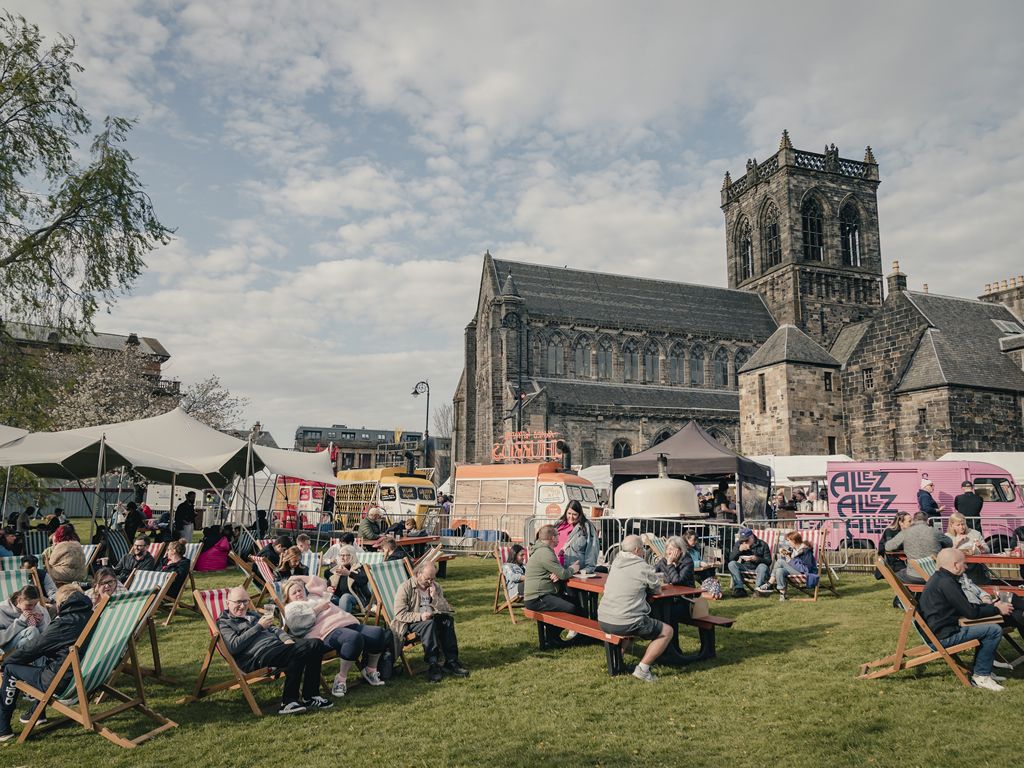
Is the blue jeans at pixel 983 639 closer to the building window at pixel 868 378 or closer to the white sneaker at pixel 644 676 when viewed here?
the white sneaker at pixel 644 676

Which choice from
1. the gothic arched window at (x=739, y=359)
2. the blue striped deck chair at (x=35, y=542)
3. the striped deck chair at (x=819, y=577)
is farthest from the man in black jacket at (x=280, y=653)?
the gothic arched window at (x=739, y=359)

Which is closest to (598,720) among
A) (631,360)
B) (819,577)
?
(819,577)

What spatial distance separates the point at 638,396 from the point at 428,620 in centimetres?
4055

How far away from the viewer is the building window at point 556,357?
46906 mm

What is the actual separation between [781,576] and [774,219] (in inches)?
1885

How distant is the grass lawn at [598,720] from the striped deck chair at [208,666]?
122 mm

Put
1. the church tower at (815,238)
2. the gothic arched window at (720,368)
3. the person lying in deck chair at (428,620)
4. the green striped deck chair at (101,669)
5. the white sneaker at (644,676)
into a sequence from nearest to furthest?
the green striped deck chair at (101,669), the white sneaker at (644,676), the person lying in deck chair at (428,620), the gothic arched window at (720,368), the church tower at (815,238)

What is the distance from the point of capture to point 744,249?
5847 centimetres

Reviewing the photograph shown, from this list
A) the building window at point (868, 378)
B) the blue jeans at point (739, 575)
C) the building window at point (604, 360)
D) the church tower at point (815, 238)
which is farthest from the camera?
the church tower at point (815, 238)

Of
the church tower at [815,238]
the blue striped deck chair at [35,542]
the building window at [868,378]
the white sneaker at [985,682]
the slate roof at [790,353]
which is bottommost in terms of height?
the white sneaker at [985,682]

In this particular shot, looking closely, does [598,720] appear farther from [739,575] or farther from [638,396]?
[638,396]

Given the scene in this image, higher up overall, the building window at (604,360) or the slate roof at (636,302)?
the slate roof at (636,302)

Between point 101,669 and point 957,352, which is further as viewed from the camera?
point 957,352

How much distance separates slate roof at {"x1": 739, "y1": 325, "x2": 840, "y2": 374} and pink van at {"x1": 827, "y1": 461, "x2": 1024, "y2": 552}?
21.4 metres
